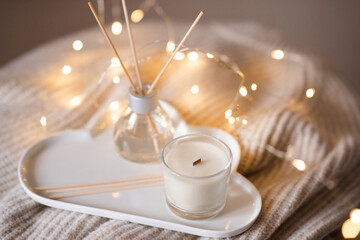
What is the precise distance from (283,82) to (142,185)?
43cm

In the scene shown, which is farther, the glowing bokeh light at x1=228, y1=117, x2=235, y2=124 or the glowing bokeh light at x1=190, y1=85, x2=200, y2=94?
the glowing bokeh light at x1=190, y1=85, x2=200, y2=94

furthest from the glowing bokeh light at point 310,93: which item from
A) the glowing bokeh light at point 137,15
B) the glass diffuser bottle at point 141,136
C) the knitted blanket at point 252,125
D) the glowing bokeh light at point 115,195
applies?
the glowing bokeh light at point 137,15

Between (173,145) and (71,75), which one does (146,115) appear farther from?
(71,75)

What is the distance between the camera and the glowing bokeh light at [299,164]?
2.34 ft

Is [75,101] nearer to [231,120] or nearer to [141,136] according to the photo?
[141,136]

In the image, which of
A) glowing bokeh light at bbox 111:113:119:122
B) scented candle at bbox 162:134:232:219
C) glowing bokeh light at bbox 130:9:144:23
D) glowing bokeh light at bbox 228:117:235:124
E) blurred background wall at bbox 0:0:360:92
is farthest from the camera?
blurred background wall at bbox 0:0:360:92

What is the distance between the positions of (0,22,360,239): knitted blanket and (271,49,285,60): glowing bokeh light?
0.01 m

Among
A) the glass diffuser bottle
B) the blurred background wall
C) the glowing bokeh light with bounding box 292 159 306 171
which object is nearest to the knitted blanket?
the glowing bokeh light with bounding box 292 159 306 171

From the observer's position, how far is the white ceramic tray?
572 mm

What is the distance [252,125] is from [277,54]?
0.89ft

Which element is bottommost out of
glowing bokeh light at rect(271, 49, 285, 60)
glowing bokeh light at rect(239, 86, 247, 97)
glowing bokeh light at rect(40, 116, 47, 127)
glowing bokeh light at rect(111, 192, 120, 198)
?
glowing bokeh light at rect(40, 116, 47, 127)

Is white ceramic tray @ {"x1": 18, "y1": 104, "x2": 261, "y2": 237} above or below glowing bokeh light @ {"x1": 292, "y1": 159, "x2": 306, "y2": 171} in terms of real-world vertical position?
above

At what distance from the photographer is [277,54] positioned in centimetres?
94

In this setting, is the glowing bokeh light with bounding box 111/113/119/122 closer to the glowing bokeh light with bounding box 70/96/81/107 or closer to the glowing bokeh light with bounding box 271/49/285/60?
the glowing bokeh light with bounding box 70/96/81/107
